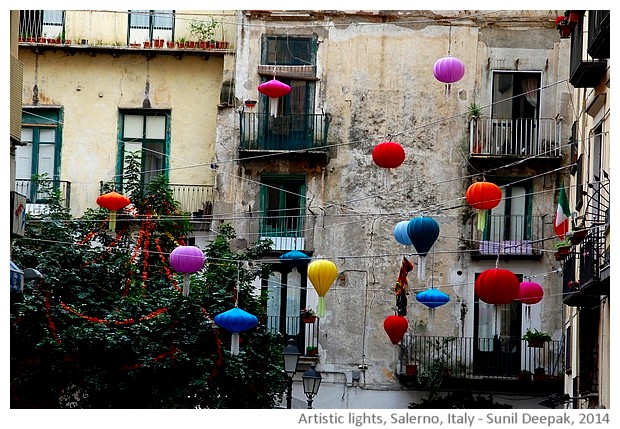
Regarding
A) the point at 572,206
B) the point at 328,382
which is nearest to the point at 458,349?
the point at 328,382

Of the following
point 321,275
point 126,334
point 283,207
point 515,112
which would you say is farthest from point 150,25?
point 321,275

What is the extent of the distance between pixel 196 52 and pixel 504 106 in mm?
6905

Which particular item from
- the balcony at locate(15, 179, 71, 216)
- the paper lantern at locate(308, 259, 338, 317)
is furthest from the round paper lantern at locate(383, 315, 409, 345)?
the balcony at locate(15, 179, 71, 216)

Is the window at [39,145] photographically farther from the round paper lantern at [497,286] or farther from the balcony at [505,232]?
the round paper lantern at [497,286]

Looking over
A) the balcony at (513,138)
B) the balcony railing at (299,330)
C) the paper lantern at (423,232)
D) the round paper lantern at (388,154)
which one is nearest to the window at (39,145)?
the balcony railing at (299,330)

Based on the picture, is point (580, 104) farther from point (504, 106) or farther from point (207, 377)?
point (207, 377)

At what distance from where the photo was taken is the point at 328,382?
3095 cm

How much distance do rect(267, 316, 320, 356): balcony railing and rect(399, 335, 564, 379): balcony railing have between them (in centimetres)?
190

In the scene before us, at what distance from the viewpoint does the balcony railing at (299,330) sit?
102 feet

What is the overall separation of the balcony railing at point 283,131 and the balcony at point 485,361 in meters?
4.77

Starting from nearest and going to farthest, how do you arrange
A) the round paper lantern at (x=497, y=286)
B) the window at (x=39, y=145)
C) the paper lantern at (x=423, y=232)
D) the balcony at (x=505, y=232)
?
1. the round paper lantern at (x=497, y=286)
2. the paper lantern at (x=423, y=232)
3. the balcony at (x=505, y=232)
4. the window at (x=39, y=145)

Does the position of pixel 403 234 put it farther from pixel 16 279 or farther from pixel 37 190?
pixel 37 190

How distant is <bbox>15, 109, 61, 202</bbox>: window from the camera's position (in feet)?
105

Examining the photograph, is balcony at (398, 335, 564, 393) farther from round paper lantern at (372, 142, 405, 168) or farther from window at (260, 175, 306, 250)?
round paper lantern at (372, 142, 405, 168)
